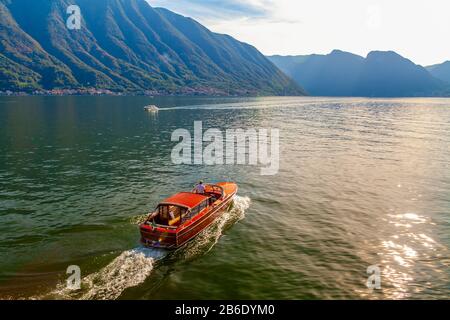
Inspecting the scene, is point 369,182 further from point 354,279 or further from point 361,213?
point 354,279

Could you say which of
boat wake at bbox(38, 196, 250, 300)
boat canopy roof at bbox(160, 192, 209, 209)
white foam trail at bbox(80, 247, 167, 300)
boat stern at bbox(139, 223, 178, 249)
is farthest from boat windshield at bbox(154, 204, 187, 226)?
white foam trail at bbox(80, 247, 167, 300)

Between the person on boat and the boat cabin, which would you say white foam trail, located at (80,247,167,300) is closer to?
the boat cabin

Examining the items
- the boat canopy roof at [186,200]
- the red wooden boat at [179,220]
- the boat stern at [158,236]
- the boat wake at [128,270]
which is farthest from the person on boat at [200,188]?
the boat stern at [158,236]

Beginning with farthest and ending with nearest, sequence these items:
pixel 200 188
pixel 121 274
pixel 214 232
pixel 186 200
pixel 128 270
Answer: pixel 200 188
pixel 214 232
pixel 186 200
pixel 128 270
pixel 121 274

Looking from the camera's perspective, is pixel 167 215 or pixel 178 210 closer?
pixel 167 215

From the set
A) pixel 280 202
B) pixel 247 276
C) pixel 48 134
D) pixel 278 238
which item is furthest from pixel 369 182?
pixel 48 134

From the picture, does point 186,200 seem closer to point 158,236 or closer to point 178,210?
point 178,210

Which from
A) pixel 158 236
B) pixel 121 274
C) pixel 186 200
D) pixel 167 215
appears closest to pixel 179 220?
→ pixel 167 215
